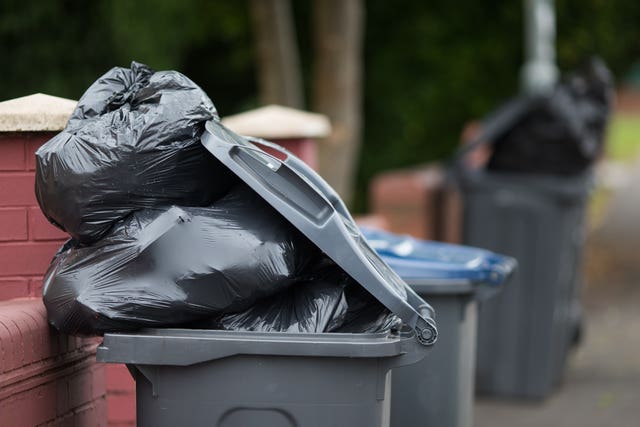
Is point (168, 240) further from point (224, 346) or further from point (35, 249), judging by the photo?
point (35, 249)

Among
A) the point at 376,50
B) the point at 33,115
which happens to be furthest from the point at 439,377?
the point at 376,50

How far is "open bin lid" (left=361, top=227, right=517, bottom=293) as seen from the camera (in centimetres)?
436

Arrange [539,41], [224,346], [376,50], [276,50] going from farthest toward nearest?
[376,50] → [539,41] → [276,50] → [224,346]

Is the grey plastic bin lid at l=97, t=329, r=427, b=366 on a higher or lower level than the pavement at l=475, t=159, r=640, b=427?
higher

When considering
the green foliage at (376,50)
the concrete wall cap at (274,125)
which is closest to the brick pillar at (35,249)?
the concrete wall cap at (274,125)

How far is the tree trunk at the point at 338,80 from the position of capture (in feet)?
31.9

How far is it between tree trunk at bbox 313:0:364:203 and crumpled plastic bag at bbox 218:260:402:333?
6.30m

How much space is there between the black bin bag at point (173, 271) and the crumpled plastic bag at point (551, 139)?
4569 millimetres

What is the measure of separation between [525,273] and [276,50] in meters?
3.21

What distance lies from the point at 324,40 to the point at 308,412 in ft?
23.1

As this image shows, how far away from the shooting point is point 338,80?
985 cm

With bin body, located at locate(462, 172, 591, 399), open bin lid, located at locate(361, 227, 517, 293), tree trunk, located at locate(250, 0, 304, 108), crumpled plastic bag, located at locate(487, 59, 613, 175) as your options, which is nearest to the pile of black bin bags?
open bin lid, located at locate(361, 227, 517, 293)

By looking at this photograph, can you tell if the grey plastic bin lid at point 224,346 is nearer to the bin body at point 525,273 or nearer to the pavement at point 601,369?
→ the pavement at point 601,369

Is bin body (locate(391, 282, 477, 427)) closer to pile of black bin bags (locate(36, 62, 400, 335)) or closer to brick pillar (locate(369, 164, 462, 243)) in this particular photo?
pile of black bin bags (locate(36, 62, 400, 335))
